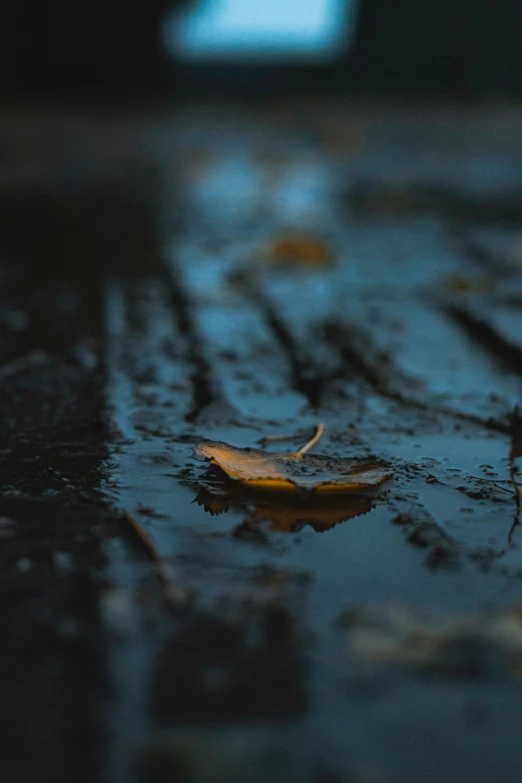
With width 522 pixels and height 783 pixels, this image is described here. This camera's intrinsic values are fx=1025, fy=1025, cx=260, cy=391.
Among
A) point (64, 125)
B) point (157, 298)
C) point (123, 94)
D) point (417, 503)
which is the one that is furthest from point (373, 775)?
point (123, 94)

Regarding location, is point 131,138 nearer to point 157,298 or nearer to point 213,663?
point 157,298

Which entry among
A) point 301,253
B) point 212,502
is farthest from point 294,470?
A: point 301,253

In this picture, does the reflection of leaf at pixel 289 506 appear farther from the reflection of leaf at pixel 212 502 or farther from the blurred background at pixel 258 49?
the blurred background at pixel 258 49

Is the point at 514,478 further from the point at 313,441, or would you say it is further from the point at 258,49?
the point at 258,49

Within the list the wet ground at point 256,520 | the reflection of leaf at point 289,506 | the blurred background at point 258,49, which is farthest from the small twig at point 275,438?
the blurred background at point 258,49

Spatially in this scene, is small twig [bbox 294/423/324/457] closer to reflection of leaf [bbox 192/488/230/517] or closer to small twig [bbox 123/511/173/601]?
reflection of leaf [bbox 192/488/230/517]

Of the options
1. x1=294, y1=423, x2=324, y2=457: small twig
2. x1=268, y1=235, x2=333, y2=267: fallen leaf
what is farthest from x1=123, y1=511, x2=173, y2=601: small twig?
x1=268, y1=235, x2=333, y2=267: fallen leaf
